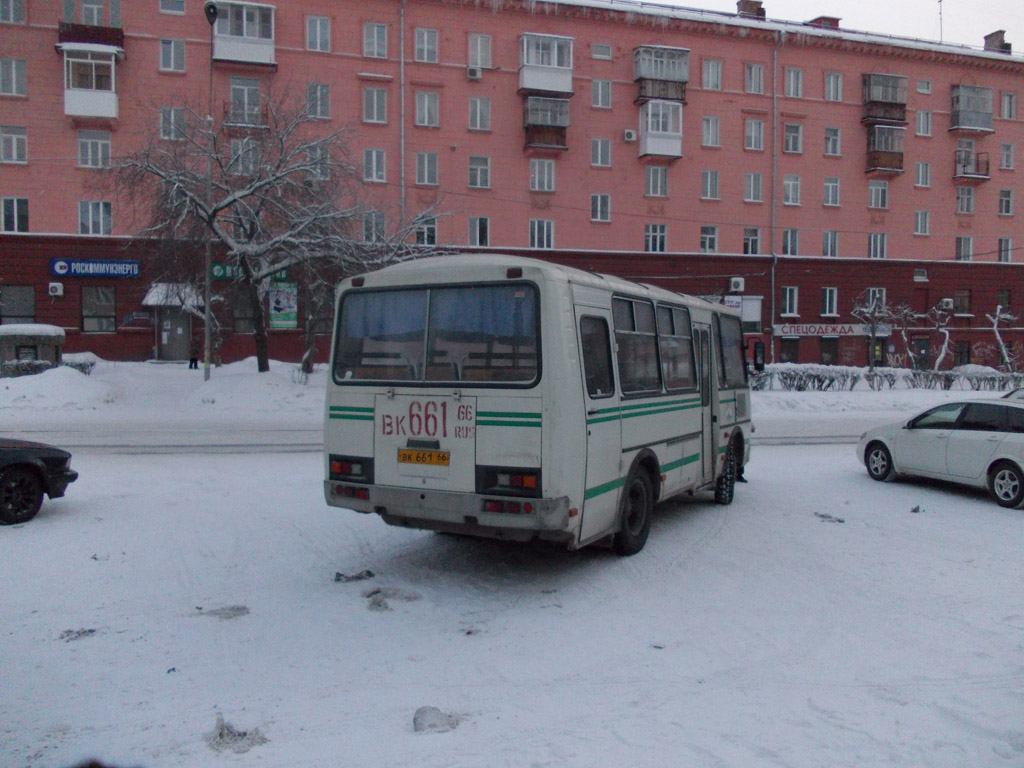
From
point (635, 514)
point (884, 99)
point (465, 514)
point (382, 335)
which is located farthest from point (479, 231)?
point (465, 514)

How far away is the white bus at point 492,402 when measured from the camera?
21.6ft

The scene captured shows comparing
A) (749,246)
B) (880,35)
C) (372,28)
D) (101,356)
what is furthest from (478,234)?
(880,35)

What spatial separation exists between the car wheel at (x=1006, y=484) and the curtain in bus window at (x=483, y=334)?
25.0 ft

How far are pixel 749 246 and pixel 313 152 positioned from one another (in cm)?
2793

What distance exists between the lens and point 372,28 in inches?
1580

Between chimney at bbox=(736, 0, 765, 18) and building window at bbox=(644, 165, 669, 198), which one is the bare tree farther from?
chimney at bbox=(736, 0, 765, 18)

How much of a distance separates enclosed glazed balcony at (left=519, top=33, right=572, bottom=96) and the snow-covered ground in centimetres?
3442

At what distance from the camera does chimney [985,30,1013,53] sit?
175 feet

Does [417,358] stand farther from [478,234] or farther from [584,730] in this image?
[478,234]

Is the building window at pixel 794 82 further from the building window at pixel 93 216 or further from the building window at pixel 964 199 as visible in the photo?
the building window at pixel 93 216

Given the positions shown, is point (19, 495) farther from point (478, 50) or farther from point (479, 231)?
point (478, 50)

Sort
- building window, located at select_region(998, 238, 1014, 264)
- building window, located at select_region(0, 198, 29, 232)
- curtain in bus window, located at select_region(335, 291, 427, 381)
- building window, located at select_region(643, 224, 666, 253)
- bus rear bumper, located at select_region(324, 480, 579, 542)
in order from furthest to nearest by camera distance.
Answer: building window, located at select_region(998, 238, 1014, 264), building window, located at select_region(643, 224, 666, 253), building window, located at select_region(0, 198, 29, 232), curtain in bus window, located at select_region(335, 291, 427, 381), bus rear bumper, located at select_region(324, 480, 579, 542)

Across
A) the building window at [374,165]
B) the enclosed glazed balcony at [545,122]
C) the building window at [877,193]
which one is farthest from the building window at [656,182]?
the building window at [374,165]

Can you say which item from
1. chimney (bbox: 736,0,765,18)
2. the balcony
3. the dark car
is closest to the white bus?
the dark car
